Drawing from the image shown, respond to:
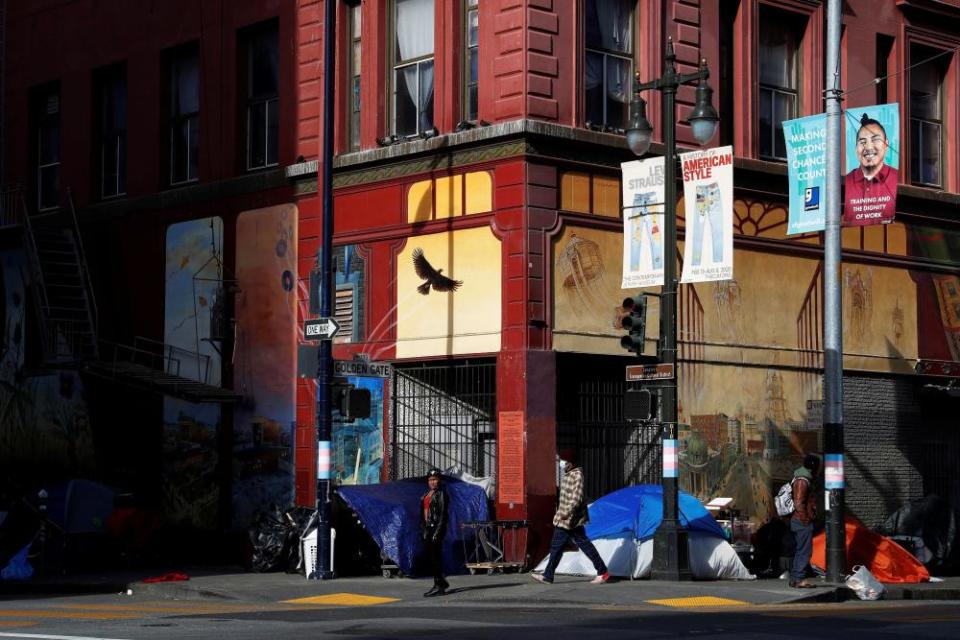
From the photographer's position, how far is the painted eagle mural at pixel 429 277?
25.5 meters

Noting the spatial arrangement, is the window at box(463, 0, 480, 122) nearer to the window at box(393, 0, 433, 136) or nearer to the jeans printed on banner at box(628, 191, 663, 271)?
the window at box(393, 0, 433, 136)

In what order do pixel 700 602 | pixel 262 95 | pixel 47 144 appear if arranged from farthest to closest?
pixel 47 144 < pixel 262 95 < pixel 700 602

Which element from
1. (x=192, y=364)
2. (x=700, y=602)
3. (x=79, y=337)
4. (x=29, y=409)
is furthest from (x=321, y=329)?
(x=29, y=409)

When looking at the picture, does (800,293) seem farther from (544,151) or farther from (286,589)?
(286,589)

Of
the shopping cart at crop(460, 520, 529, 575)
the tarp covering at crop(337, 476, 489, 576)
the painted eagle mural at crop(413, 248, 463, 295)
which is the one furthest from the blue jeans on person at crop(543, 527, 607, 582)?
the painted eagle mural at crop(413, 248, 463, 295)

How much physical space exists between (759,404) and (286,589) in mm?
9211

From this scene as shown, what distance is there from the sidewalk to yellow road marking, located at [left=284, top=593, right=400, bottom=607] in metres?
0.22

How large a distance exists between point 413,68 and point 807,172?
6.75 m

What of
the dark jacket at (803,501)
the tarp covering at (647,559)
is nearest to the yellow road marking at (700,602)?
the dark jacket at (803,501)

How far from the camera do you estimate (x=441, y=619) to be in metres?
16.9

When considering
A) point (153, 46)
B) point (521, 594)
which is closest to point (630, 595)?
point (521, 594)

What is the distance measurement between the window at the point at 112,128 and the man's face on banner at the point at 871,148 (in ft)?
47.7

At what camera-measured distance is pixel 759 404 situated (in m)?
27.3

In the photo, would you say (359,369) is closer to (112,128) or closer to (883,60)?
(112,128)
